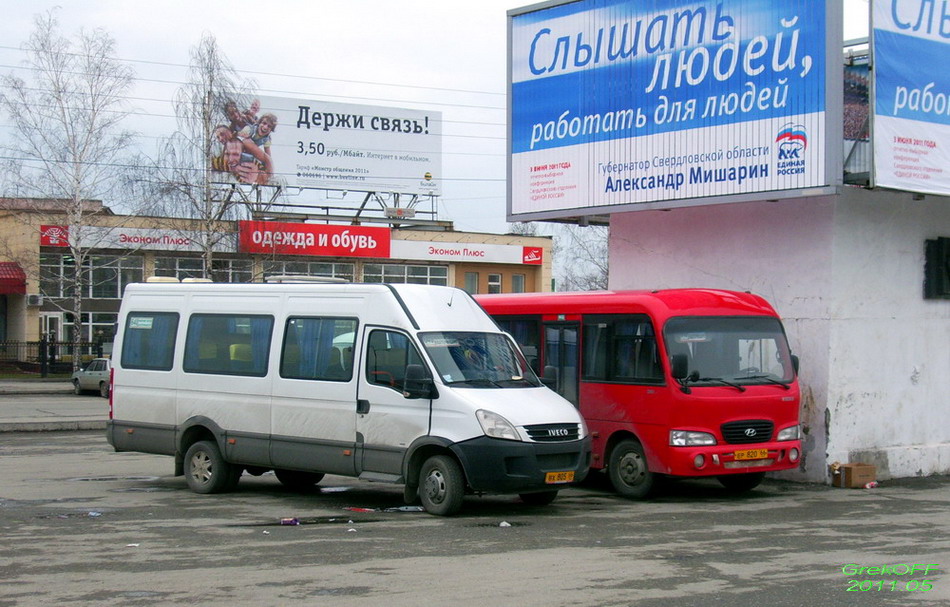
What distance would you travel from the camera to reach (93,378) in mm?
40062

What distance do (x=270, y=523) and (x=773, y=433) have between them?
21.1 feet

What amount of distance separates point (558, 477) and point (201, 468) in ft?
16.1

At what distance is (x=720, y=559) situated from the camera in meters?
9.98

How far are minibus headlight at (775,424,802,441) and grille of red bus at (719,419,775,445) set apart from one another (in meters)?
0.18

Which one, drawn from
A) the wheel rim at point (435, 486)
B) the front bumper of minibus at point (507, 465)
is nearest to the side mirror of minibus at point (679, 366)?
the front bumper of minibus at point (507, 465)

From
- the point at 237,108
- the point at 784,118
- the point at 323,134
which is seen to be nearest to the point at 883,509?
→ the point at 784,118

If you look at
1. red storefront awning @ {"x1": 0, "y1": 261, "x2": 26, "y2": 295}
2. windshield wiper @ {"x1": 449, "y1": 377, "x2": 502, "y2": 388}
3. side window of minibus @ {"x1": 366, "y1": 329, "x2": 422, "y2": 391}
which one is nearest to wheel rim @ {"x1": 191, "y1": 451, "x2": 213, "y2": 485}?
side window of minibus @ {"x1": 366, "y1": 329, "x2": 422, "y2": 391}

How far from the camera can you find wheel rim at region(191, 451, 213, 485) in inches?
577

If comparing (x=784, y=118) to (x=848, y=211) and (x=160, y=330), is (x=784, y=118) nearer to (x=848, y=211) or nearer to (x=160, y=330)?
(x=848, y=211)

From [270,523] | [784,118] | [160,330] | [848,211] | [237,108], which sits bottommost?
[270,523]

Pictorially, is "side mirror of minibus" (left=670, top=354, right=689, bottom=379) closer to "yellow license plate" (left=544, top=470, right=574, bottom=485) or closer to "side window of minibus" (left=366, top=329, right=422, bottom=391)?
"yellow license plate" (left=544, top=470, right=574, bottom=485)

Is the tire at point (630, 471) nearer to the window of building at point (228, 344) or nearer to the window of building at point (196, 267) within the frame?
the window of building at point (228, 344)

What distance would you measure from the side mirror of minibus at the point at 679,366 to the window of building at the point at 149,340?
6431 millimetres

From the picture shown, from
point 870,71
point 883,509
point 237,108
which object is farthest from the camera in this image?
point 237,108
